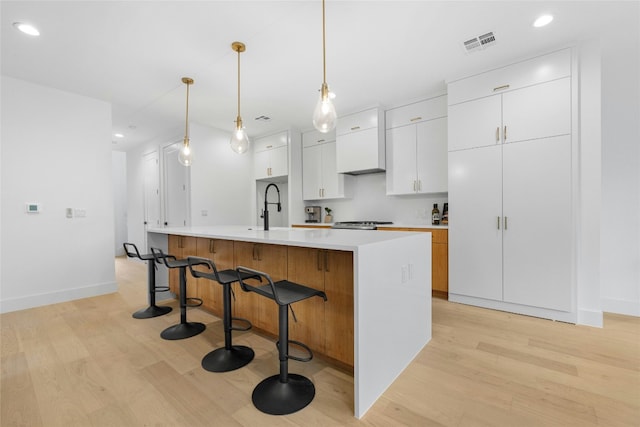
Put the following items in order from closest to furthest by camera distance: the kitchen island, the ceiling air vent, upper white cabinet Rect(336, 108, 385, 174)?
the kitchen island, the ceiling air vent, upper white cabinet Rect(336, 108, 385, 174)

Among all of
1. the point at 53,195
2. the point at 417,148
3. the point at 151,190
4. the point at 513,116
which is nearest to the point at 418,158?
the point at 417,148

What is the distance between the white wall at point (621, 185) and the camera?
293cm

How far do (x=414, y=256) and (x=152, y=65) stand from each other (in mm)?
3249

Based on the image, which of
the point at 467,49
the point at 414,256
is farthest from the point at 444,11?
the point at 414,256

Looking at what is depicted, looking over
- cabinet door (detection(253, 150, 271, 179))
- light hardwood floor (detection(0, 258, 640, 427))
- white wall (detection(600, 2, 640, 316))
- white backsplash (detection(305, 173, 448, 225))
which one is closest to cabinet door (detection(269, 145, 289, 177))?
cabinet door (detection(253, 150, 271, 179))

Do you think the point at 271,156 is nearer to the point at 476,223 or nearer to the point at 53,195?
the point at 53,195

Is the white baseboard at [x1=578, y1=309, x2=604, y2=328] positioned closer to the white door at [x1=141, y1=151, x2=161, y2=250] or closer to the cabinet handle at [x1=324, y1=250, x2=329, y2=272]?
the cabinet handle at [x1=324, y1=250, x2=329, y2=272]

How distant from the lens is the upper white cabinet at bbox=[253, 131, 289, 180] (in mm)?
5207

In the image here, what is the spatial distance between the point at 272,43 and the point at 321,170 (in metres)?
2.53

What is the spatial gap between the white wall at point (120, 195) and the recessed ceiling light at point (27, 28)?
5.70m

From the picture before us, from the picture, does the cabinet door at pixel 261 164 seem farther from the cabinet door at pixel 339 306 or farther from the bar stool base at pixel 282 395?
the bar stool base at pixel 282 395

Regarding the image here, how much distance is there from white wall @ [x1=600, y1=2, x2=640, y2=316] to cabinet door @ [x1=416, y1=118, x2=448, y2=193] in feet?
5.33

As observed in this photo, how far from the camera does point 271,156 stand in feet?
17.8

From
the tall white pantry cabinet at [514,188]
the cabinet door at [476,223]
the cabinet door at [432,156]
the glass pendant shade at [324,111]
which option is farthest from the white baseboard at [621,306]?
the glass pendant shade at [324,111]
